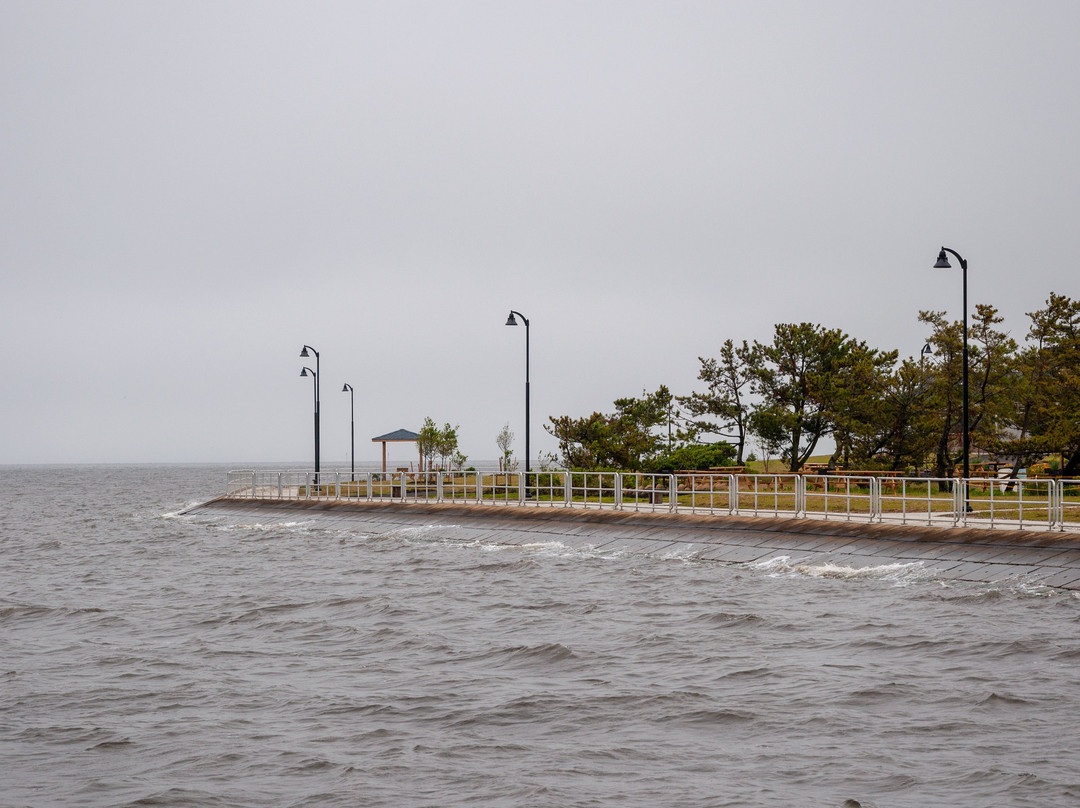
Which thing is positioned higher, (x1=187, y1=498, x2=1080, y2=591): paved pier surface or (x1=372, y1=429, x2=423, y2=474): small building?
(x1=372, y1=429, x2=423, y2=474): small building

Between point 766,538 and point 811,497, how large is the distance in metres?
10.4

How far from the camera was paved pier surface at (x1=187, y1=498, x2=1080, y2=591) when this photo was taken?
22203 millimetres

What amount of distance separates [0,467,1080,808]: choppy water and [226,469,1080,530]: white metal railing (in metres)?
3.85

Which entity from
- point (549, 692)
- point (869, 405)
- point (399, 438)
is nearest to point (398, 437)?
point (399, 438)

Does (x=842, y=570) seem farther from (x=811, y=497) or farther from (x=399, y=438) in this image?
(x=399, y=438)

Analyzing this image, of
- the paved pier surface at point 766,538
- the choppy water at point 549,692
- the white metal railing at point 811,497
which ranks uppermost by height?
the white metal railing at point 811,497

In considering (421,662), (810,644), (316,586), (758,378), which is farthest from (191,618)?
(758,378)

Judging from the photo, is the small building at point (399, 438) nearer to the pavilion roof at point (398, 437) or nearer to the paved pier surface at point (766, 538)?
the pavilion roof at point (398, 437)

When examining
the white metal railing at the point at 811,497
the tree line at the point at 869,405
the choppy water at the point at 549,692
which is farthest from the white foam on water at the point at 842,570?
the tree line at the point at 869,405

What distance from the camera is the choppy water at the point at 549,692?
33.8 ft

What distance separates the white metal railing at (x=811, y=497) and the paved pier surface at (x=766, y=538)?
27.9 inches

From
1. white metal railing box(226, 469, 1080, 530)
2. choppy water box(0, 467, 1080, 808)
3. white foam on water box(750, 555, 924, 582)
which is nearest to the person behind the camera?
choppy water box(0, 467, 1080, 808)

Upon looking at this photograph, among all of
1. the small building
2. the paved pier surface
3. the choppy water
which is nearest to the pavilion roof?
the small building

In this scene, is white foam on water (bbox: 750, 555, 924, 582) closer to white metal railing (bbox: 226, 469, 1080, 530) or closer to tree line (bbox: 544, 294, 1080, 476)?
white metal railing (bbox: 226, 469, 1080, 530)
